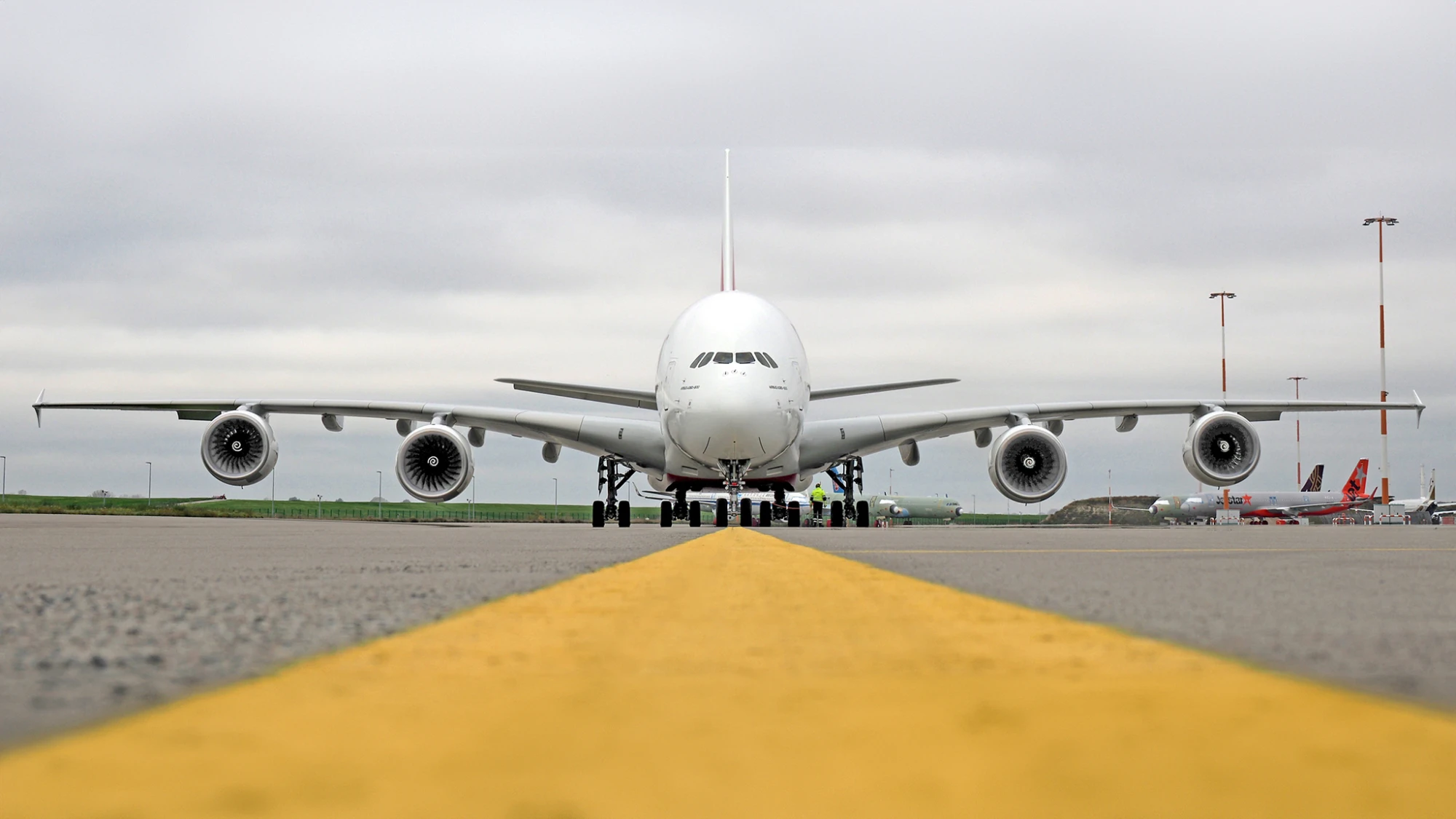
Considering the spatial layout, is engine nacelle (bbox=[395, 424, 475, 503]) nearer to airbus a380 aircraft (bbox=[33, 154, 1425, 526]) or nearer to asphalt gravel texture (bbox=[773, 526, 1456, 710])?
airbus a380 aircraft (bbox=[33, 154, 1425, 526])

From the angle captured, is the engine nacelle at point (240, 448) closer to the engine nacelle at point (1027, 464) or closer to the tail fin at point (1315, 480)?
the engine nacelle at point (1027, 464)

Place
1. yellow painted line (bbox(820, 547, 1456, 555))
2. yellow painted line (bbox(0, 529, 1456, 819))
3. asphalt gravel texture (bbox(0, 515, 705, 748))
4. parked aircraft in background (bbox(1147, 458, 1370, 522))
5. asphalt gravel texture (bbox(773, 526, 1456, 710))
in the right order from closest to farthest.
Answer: yellow painted line (bbox(0, 529, 1456, 819)) → asphalt gravel texture (bbox(0, 515, 705, 748)) → asphalt gravel texture (bbox(773, 526, 1456, 710)) → yellow painted line (bbox(820, 547, 1456, 555)) → parked aircraft in background (bbox(1147, 458, 1370, 522))

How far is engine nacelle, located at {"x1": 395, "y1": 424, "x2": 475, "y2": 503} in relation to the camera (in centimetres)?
2181

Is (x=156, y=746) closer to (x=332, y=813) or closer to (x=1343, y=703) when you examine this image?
(x=332, y=813)

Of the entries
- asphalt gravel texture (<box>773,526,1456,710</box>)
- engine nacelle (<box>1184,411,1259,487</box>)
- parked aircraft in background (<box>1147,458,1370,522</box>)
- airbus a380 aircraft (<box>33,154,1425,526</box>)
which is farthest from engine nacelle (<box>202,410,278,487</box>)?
parked aircraft in background (<box>1147,458,1370,522</box>)

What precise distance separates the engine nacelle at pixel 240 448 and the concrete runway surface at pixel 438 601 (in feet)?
41.5

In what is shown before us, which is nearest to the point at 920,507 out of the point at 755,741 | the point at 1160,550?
the point at 1160,550

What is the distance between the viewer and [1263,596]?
16.1 ft

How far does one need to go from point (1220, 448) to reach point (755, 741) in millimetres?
23916

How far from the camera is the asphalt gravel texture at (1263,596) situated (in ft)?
8.84

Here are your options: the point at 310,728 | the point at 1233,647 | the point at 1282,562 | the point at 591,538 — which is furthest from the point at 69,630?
the point at 591,538

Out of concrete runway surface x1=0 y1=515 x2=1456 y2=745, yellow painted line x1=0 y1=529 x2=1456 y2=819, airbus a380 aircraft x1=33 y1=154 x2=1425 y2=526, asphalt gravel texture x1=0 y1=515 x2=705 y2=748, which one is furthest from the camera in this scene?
airbus a380 aircraft x1=33 y1=154 x2=1425 y2=526

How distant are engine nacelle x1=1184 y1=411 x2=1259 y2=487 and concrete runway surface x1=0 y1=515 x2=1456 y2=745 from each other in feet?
43.1

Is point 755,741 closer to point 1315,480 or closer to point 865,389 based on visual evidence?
point 865,389
